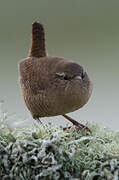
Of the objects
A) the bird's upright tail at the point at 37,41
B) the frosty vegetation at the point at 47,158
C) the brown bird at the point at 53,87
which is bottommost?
the frosty vegetation at the point at 47,158

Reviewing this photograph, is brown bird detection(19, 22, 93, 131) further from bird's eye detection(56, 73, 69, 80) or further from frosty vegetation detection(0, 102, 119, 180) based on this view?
frosty vegetation detection(0, 102, 119, 180)

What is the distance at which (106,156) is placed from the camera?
0.72m

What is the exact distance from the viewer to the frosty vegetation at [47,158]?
657mm

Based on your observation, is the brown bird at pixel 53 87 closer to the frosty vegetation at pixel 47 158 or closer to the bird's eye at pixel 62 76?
the bird's eye at pixel 62 76

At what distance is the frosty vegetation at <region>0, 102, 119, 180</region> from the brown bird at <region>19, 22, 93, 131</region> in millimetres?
447

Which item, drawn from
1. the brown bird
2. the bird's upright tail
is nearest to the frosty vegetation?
the brown bird

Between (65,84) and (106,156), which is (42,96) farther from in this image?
(106,156)

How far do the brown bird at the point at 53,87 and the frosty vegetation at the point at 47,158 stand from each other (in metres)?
0.45

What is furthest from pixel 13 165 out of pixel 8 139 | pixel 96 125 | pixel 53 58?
pixel 53 58

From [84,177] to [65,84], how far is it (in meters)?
0.61

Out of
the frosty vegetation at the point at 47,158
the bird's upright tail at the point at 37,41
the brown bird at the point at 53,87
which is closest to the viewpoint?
the frosty vegetation at the point at 47,158

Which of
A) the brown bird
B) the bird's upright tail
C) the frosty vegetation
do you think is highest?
the bird's upright tail

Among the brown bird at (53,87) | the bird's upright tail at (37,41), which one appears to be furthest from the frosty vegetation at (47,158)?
the bird's upright tail at (37,41)

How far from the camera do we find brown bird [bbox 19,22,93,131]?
3.93ft
